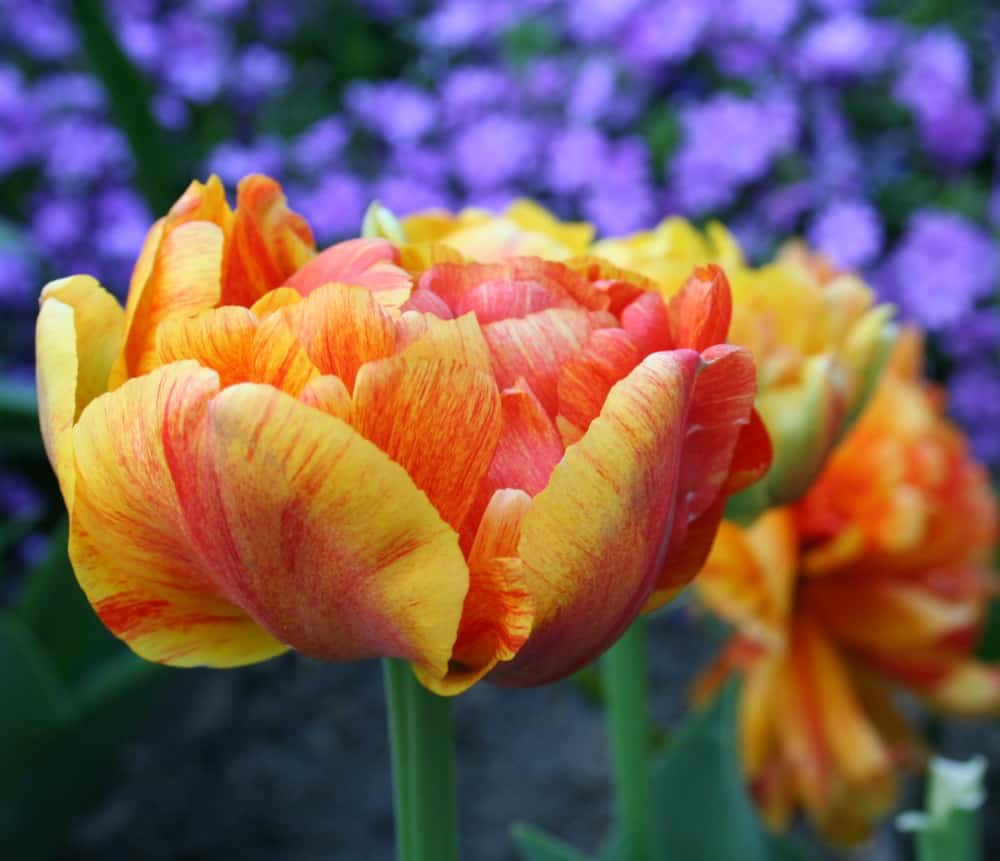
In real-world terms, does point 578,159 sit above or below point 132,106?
below

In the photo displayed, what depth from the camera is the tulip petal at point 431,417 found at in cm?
24

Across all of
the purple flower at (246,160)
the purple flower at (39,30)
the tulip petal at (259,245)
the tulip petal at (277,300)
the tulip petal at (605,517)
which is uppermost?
the purple flower at (39,30)

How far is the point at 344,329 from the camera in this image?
25cm

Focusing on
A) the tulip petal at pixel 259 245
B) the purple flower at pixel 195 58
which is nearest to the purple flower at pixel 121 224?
the purple flower at pixel 195 58

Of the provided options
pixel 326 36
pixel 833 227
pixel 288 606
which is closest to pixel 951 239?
pixel 833 227

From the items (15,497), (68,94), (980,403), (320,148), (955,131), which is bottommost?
(980,403)

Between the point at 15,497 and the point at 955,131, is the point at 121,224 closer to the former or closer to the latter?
the point at 15,497

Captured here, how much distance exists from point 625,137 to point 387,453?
0.97 m

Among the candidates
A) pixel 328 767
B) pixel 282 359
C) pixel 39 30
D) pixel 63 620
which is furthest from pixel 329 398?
pixel 39 30

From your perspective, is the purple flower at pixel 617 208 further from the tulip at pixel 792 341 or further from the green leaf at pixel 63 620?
the tulip at pixel 792 341

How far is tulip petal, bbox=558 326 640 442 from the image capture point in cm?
26

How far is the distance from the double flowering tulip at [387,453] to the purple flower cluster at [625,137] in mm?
805

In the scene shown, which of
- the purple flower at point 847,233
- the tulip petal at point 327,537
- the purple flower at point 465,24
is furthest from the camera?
the purple flower at point 465,24

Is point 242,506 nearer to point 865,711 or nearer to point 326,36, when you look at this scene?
point 865,711
